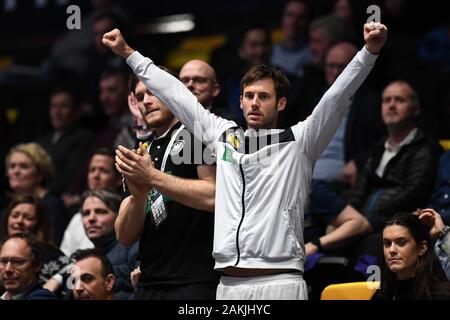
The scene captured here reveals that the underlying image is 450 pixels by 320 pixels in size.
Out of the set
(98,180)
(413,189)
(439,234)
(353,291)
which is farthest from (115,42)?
(98,180)

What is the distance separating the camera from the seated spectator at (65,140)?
9.97 meters

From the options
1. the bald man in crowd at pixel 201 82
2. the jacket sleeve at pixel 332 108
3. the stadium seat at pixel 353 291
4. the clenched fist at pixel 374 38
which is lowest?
the stadium seat at pixel 353 291

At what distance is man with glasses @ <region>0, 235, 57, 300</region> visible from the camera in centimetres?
716

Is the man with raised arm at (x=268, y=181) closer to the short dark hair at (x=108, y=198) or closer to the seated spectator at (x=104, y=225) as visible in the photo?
the seated spectator at (x=104, y=225)

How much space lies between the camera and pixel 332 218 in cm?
744

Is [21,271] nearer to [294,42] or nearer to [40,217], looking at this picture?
[40,217]

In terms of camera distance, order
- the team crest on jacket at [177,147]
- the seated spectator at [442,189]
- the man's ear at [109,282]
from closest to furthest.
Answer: the team crest on jacket at [177,147], the man's ear at [109,282], the seated spectator at [442,189]

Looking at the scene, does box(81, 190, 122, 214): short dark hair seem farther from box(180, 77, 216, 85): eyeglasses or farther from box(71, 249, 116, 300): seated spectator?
box(180, 77, 216, 85): eyeglasses

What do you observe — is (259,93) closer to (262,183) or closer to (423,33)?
(262,183)

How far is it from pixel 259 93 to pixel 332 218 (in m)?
2.01

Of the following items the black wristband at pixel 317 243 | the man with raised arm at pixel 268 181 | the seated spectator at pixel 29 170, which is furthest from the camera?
the seated spectator at pixel 29 170

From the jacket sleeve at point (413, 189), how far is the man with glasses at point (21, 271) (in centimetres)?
217

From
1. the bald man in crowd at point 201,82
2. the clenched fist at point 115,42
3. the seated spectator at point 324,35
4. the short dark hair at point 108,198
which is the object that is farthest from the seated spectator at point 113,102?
the clenched fist at point 115,42

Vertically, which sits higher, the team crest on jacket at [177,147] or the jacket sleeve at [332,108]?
the jacket sleeve at [332,108]
